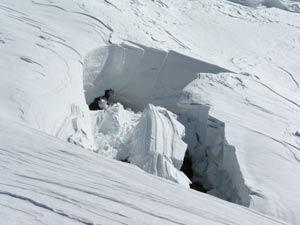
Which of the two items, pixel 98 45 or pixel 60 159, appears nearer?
pixel 60 159

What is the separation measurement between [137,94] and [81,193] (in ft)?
6.63

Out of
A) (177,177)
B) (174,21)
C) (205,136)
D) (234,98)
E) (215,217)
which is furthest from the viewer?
(174,21)

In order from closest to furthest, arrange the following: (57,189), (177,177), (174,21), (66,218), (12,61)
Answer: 1. (66,218)
2. (57,189)
3. (177,177)
4. (12,61)
5. (174,21)

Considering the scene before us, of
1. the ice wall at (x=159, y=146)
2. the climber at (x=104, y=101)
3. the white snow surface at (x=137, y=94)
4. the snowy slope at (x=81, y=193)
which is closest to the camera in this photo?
the snowy slope at (x=81, y=193)

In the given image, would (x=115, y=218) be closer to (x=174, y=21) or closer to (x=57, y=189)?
(x=57, y=189)

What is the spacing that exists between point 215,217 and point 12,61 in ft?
5.45

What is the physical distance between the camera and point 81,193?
6.86ft

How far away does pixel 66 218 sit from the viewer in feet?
6.18

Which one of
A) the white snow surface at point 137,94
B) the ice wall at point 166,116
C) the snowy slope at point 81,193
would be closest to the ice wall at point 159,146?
the ice wall at point 166,116

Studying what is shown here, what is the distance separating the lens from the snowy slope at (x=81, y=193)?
1920 mm

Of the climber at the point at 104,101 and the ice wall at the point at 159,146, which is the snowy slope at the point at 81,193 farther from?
the climber at the point at 104,101

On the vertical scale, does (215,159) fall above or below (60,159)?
below

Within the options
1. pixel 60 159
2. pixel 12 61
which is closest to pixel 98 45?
pixel 12 61

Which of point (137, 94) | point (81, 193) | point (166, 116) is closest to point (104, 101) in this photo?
point (137, 94)
